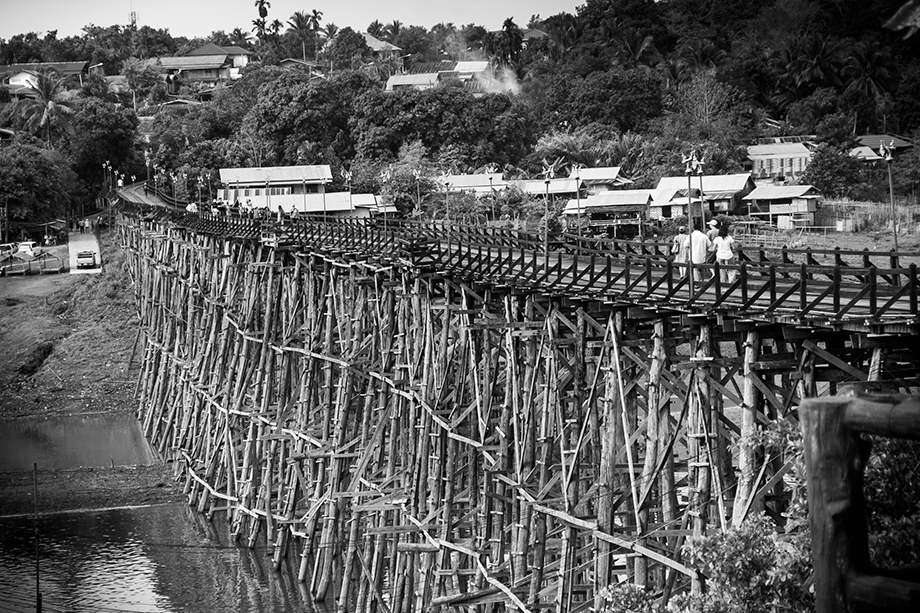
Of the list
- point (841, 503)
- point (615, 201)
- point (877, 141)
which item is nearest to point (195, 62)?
point (877, 141)

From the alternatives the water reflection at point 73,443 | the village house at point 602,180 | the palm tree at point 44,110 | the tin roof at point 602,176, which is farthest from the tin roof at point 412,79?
the water reflection at point 73,443

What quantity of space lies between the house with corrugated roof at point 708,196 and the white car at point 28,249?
33.8 m

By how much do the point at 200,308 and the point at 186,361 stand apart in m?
1.62

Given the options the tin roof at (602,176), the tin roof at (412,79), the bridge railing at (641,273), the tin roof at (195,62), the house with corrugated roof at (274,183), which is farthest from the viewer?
the tin roof at (195,62)

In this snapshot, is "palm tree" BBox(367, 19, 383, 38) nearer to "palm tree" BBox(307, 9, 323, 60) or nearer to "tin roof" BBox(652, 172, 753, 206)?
"palm tree" BBox(307, 9, 323, 60)

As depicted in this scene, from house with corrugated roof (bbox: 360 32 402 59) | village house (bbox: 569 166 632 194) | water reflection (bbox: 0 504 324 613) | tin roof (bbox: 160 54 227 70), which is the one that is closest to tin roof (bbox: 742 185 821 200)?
village house (bbox: 569 166 632 194)

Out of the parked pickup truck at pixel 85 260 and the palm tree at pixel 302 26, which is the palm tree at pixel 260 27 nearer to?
the palm tree at pixel 302 26

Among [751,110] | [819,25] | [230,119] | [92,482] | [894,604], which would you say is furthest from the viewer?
[230,119]

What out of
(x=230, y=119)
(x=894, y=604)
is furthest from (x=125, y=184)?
(x=894, y=604)

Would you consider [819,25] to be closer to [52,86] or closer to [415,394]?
[52,86]

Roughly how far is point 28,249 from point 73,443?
90.1 feet

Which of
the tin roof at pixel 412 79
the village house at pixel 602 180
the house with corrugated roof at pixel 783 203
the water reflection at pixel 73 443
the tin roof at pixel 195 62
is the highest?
the tin roof at pixel 195 62

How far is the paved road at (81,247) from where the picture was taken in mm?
67500

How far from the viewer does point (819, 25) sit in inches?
3376
